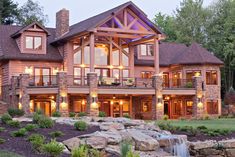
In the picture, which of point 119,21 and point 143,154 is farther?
point 119,21

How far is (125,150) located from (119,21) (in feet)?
67.0

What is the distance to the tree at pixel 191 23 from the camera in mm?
48469

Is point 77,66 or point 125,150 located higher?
point 77,66

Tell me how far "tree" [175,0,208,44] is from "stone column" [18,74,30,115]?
24.9 m

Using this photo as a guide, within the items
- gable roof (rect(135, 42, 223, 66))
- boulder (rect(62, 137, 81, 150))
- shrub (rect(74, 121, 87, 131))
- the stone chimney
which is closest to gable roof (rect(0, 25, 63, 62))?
the stone chimney

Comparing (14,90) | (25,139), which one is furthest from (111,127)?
(14,90)

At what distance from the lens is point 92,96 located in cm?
2800

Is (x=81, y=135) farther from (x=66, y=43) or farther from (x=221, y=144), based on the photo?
(x=66, y=43)

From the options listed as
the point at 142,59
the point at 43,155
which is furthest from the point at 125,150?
the point at 142,59

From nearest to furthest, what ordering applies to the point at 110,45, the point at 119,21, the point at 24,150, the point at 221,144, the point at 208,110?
the point at 24,150
the point at 221,144
the point at 119,21
the point at 110,45
the point at 208,110

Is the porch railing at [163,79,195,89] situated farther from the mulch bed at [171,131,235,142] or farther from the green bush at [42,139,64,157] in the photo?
the green bush at [42,139,64,157]

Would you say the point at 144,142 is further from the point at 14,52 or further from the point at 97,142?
the point at 14,52

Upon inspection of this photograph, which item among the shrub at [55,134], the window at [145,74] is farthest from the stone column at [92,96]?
the shrub at [55,134]

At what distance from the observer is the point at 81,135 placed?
1459 cm
